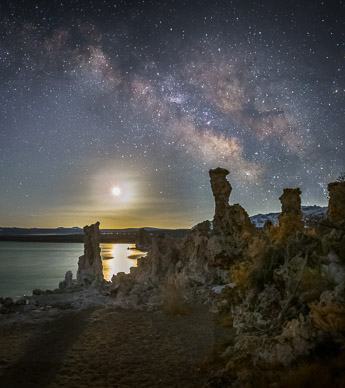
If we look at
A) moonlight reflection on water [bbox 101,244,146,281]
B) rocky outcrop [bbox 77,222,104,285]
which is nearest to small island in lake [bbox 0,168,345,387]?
rocky outcrop [bbox 77,222,104,285]

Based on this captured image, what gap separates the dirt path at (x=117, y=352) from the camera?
806cm

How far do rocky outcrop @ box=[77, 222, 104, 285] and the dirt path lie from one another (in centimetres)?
1513

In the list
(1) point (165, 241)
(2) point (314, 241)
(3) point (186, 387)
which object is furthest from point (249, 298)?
(1) point (165, 241)

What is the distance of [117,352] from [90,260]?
22189 millimetres

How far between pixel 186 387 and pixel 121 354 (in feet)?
10.9

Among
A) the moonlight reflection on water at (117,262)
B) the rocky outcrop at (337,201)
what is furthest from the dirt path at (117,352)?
the moonlight reflection on water at (117,262)

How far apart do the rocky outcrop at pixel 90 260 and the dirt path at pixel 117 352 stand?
1513 centimetres

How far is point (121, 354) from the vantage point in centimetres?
984

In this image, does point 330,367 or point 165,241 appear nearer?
point 330,367

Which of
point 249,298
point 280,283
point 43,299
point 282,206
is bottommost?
point 43,299

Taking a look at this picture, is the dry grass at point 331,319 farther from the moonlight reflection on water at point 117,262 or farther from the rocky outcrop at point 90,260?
the moonlight reflection on water at point 117,262

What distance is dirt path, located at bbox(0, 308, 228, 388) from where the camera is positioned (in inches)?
317

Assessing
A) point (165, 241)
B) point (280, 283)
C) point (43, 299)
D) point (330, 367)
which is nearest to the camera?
point (330, 367)

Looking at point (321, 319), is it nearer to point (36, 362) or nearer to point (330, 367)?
point (330, 367)
